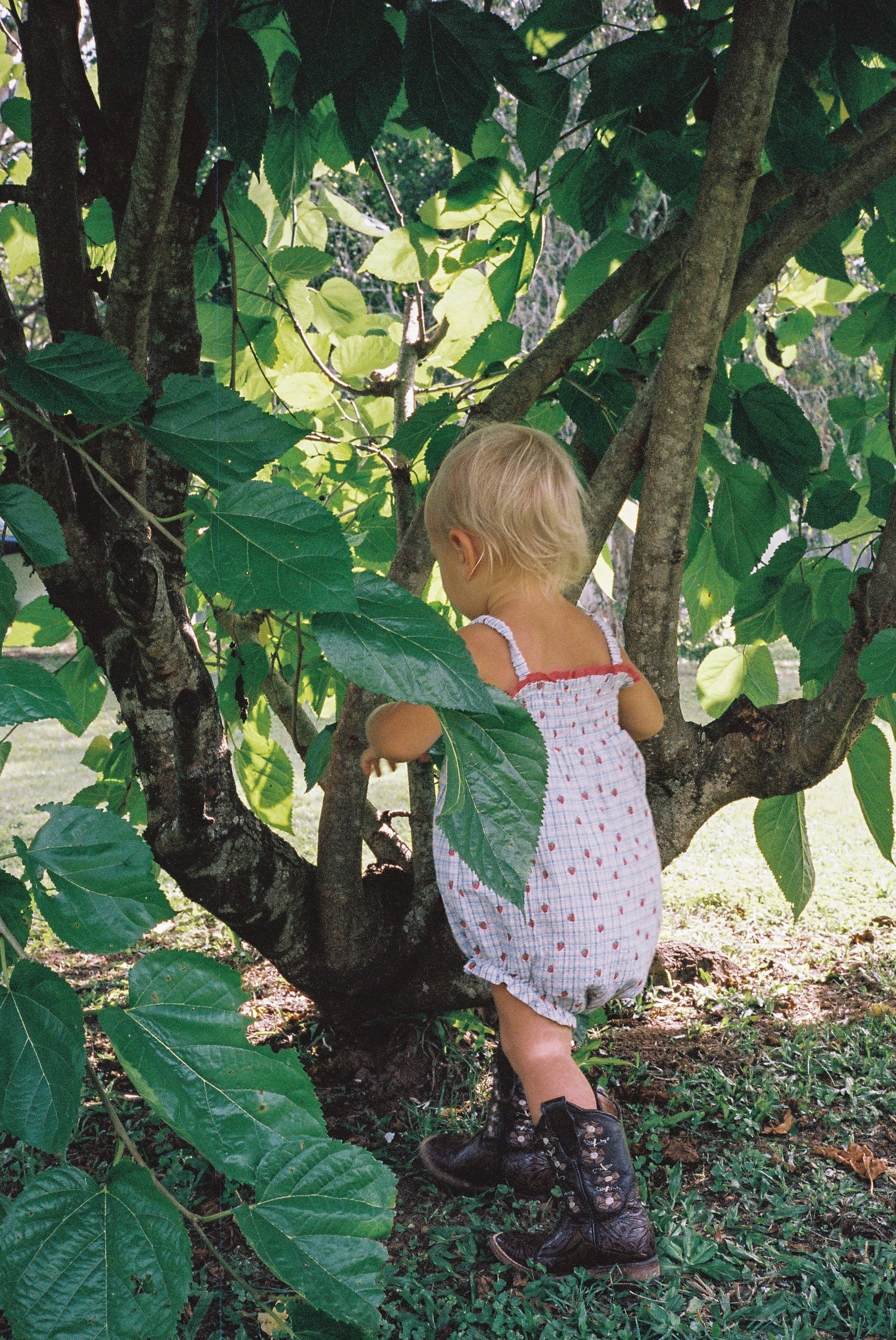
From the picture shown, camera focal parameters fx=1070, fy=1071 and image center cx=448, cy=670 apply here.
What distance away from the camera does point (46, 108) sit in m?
1.38

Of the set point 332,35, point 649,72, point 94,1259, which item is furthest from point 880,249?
point 94,1259

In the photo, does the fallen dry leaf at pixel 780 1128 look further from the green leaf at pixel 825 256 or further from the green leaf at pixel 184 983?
the green leaf at pixel 184 983

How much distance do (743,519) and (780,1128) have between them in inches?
44.5

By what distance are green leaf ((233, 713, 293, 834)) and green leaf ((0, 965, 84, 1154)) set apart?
5.52ft

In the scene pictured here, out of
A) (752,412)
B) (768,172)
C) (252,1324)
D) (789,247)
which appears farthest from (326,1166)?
(768,172)

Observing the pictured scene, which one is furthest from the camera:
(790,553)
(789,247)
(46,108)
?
(790,553)

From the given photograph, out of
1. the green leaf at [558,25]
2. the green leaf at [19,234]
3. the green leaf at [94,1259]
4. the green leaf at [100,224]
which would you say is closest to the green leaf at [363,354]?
the green leaf at [100,224]

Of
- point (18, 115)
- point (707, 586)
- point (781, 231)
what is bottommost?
point (707, 586)

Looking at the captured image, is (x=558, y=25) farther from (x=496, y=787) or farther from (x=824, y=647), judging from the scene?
(x=496, y=787)

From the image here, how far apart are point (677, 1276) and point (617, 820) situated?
0.67m

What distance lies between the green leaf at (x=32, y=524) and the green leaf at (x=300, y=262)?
1576 millimetres

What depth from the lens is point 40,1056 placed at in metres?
0.48

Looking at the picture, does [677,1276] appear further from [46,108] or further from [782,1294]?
[46,108]

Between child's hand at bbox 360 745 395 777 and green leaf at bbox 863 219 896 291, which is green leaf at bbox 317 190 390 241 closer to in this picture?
green leaf at bbox 863 219 896 291
